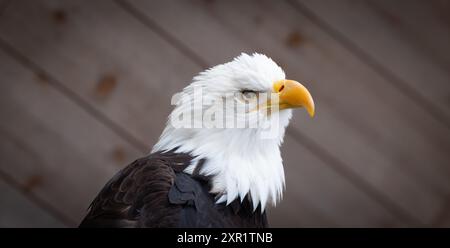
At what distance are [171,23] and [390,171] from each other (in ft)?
2.38

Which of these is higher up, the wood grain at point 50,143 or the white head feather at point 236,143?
the wood grain at point 50,143

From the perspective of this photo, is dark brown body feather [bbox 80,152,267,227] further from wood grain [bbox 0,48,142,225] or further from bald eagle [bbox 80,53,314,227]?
wood grain [bbox 0,48,142,225]

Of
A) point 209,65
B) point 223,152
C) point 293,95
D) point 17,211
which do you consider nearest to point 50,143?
point 17,211

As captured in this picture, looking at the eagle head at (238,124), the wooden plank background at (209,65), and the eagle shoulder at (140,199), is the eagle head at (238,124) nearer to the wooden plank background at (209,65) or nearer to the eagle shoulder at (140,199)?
the eagle shoulder at (140,199)

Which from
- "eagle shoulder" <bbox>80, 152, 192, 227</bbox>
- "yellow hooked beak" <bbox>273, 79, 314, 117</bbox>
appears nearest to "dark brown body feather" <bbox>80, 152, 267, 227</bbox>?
"eagle shoulder" <bbox>80, 152, 192, 227</bbox>

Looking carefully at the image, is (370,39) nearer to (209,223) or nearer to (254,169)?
(254,169)

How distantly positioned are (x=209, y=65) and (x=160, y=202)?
740mm

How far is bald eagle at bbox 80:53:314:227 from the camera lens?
1210mm

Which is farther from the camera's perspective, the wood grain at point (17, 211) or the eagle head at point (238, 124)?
the wood grain at point (17, 211)

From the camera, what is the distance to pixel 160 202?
1.17m

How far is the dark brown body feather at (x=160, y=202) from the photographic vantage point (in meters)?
1.16

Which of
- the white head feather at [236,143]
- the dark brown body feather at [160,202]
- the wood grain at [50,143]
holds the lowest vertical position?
the dark brown body feather at [160,202]

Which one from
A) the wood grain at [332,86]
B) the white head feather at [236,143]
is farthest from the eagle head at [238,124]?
the wood grain at [332,86]

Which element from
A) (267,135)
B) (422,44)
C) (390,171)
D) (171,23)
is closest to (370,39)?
(422,44)
